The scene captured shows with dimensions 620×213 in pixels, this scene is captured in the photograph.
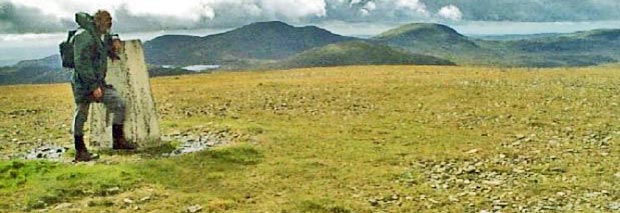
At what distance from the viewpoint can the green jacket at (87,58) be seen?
15.7 metres

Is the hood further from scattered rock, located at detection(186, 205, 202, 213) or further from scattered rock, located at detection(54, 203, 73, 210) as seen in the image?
scattered rock, located at detection(186, 205, 202, 213)

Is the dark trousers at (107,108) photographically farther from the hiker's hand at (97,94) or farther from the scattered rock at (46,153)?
the scattered rock at (46,153)

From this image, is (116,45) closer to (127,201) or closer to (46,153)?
(46,153)

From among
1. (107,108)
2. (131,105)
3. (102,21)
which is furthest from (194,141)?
(102,21)

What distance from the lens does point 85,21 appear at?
1569 centimetres

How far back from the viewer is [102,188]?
44.3 ft

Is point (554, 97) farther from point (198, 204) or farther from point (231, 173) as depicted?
point (198, 204)

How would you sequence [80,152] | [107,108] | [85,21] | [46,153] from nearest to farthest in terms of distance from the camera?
1. [85,21]
2. [80,152]
3. [107,108]
4. [46,153]

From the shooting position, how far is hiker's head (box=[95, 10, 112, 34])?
15.8 m

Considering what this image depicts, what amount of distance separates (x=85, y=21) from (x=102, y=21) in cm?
37

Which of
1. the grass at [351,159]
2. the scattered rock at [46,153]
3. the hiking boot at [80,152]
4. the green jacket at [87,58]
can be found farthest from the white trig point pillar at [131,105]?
the grass at [351,159]

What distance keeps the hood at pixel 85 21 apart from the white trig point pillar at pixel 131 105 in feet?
3.16

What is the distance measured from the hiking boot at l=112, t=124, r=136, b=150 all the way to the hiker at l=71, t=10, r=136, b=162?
655 millimetres

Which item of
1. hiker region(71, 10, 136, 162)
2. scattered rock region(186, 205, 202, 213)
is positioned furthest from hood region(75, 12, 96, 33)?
scattered rock region(186, 205, 202, 213)
